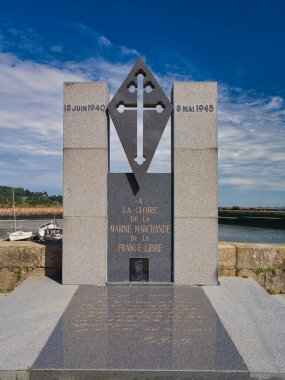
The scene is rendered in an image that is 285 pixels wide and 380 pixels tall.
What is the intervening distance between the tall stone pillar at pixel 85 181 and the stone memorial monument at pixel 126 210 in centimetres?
2

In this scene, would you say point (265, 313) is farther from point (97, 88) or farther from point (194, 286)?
point (97, 88)

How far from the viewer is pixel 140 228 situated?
21.7 ft

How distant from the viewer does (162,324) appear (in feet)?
14.8

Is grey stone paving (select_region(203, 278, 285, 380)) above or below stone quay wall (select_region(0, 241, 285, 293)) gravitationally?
below

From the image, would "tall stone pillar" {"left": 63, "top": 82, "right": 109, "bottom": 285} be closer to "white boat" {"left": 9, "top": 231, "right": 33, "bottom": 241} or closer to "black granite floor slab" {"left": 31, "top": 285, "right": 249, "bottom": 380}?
"black granite floor slab" {"left": 31, "top": 285, "right": 249, "bottom": 380}

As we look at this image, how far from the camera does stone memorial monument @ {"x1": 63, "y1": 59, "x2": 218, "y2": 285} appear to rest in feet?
21.4

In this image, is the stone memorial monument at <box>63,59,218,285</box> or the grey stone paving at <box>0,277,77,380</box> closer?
the grey stone paving at <box>0,277,77,380</box>

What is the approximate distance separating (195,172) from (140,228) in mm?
1393

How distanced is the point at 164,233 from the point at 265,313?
2214 millimetres

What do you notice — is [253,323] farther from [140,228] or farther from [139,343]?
[140,228]

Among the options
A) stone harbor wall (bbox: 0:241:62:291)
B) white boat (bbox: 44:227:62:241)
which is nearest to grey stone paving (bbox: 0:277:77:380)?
stone harbor wall (bbox: 0:241:62:291)

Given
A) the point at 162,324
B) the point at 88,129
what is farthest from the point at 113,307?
the point at 88,129

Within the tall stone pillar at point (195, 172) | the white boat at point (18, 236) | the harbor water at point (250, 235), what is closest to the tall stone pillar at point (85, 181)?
the tall stone pillar at point (195, 172)

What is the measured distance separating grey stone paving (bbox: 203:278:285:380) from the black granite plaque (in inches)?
38.0
